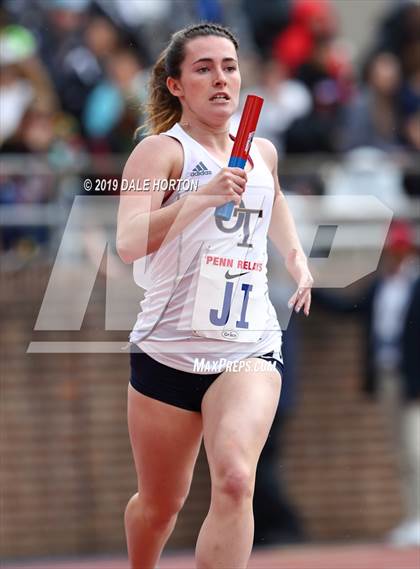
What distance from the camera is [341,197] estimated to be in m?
9.62

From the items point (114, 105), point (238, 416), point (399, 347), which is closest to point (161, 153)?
point (238, 416)

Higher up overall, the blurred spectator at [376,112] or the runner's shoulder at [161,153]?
the blurred spectator at [376,112]

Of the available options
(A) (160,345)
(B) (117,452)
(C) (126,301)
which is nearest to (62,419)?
→ (B) (117,452)

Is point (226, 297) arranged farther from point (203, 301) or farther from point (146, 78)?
point (146, 78)

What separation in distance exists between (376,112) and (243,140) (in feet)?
17.8

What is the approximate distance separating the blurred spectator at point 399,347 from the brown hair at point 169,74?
4664 millimetres

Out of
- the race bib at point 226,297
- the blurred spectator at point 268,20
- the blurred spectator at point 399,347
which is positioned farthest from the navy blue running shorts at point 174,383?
the blurred spectator at point 268,20

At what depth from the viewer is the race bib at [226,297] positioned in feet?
15.7

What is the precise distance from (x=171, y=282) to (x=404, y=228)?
503 centimetres

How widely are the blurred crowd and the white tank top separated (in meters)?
4.24

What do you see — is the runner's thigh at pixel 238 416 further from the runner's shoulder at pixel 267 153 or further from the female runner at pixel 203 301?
the runner's shoulder at pixel 267 153

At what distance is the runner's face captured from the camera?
4.78 meters

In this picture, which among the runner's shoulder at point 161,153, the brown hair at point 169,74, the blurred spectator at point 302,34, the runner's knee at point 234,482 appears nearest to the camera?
the runner's knee at point 234,482

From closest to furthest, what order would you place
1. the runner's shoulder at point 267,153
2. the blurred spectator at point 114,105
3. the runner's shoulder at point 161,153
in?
the runner's shoulder at point 161,153 → the runner's shoulder at point 267,153 → the blurred spectator at point 114,105
